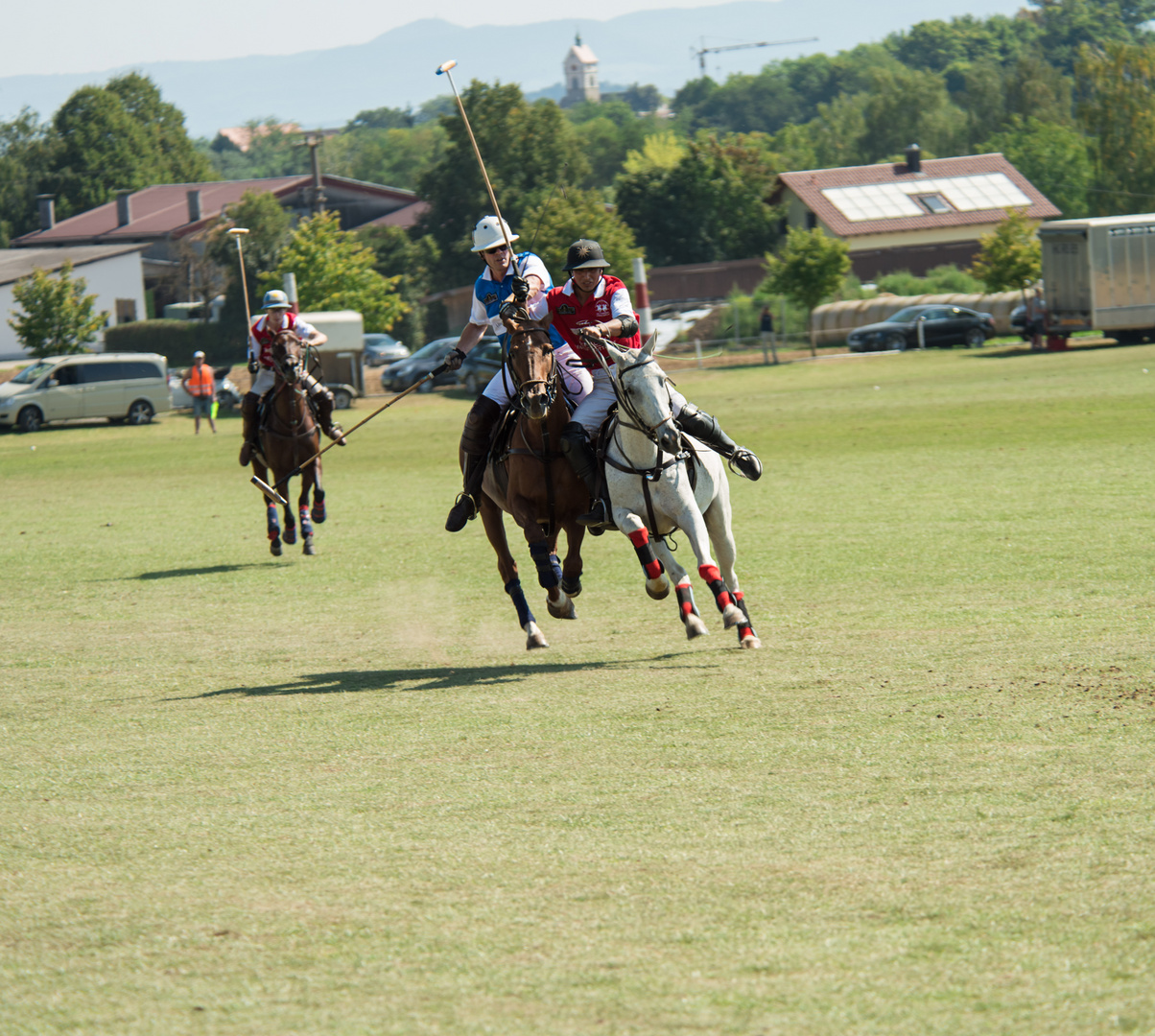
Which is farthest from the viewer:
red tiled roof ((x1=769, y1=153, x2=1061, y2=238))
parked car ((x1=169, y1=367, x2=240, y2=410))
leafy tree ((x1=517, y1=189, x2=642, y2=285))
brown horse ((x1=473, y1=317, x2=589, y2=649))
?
red tiled roof ((x1=769, y1=153, x2=1061, y2=238))

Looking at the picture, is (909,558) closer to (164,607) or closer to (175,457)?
(164,607)

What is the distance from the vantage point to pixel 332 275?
53781 mm

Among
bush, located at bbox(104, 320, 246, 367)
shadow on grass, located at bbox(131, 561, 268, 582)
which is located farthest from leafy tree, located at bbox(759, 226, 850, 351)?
shadow on grass, located at bbox(131, 561, 268, 582)

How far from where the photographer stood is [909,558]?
13.7m

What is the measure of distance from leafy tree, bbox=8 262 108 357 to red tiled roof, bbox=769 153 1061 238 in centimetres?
3738

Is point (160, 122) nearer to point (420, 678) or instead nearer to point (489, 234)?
point (489, 234)

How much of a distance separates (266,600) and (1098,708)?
8576 millimetres

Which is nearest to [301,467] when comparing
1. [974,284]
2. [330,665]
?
[330,665]

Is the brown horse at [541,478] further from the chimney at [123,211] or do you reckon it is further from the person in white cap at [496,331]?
the chimney at [123,211]

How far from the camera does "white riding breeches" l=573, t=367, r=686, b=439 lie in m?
10.4

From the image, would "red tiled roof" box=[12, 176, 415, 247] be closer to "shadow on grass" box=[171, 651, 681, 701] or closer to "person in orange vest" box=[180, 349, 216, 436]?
"person in orange vest" box=[180, 349, 216, 436]

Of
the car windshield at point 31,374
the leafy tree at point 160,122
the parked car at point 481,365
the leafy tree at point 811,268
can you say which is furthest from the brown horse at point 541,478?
the leafy tree at point 160,122

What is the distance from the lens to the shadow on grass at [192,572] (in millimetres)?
15641

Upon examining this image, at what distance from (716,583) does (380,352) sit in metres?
50.5
